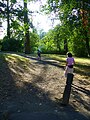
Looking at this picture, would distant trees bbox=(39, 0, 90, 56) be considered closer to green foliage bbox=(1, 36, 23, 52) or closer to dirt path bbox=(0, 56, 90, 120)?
dirt path bbox=(0, 56, 90, 120)

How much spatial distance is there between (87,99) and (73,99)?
614 millimetres

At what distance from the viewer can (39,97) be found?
12641 millimetres

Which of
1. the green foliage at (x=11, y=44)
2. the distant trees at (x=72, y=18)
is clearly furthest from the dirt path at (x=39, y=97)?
the green foliage at (x=11, y=44)

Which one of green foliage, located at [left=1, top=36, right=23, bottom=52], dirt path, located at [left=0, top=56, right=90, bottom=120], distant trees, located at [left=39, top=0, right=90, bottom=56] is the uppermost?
distant trees, located at [left=39, top=0, right=90, bottom=56]

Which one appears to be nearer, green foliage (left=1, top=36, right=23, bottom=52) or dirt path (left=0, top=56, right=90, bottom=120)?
dirt path (left=0, top=56, right=90, bottom=120)

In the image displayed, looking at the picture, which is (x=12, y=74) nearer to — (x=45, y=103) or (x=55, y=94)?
(x=55, y=94)

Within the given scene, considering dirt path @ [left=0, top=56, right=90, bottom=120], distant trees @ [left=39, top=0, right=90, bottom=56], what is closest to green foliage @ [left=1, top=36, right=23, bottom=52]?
distant trees @ [left=39, top=0, right=90, bottom=56]

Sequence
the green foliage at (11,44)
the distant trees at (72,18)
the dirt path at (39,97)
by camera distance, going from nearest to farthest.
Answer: the dirt path at (39,97), the distant trees at (72,18), the green foliage at (11,44)

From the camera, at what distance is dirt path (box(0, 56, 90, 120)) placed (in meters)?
10.1

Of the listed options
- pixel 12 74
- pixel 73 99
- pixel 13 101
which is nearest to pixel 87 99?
pixel 73 99

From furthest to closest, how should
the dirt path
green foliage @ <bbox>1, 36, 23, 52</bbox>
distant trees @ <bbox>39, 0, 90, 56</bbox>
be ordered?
1. green foliage @ <bbox>1, 36, 23, 52</bbox>
2. distant trees @ <bbox>39, 0, 90, 56</bbox>
3. the dirt path

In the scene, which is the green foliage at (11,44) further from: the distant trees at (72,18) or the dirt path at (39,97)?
the dirt path at (39,97)

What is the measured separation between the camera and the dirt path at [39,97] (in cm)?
1005

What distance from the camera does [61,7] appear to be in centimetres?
2389
